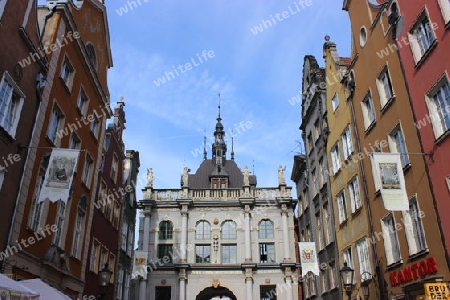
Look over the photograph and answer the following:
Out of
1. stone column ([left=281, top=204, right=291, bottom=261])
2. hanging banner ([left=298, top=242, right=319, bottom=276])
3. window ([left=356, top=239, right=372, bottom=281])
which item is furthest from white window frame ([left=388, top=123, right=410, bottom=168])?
stone column ([left=281, top=204, right=291, bottom=261])

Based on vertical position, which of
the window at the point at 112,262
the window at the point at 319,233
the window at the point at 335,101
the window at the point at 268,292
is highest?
the window at the point at 335,101

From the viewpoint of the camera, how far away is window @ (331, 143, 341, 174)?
969 inches

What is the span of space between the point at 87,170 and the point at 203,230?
827 inches

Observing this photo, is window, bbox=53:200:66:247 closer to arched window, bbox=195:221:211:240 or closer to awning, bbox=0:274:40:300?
awning, bbox=0:274:40:300

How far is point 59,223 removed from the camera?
61.2 feet

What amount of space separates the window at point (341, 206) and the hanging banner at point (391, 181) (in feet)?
29.9

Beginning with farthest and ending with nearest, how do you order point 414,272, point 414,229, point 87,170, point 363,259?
point 87,170 → point 363,259 → point 414,229 → point 414,272

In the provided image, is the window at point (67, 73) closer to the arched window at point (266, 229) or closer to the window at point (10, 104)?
the window at point (10, 104)

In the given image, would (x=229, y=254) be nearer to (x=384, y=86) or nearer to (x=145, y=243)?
(x=145, y=243)

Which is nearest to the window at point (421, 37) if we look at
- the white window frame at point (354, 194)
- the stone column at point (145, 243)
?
the white window frame at point (354, 194)

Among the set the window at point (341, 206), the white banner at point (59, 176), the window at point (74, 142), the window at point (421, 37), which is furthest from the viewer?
the window at point (341, 206)

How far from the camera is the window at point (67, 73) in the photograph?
19.3 metres

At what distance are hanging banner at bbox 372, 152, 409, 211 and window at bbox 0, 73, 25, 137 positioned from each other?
41.2 feet

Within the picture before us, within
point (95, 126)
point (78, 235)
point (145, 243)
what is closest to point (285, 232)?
point (145, 243)
